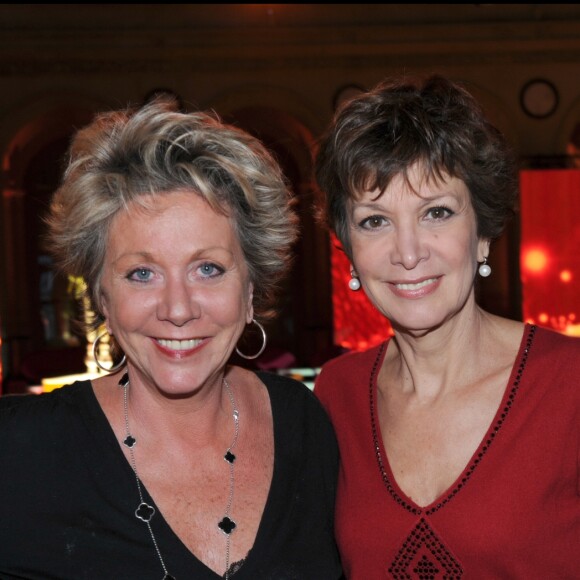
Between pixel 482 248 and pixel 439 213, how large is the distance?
0.22 metres

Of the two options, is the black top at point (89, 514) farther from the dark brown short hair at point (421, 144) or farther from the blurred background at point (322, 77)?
the blurred background at point (322, 77)

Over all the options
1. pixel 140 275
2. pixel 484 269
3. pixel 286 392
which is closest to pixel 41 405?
pixel 140 275

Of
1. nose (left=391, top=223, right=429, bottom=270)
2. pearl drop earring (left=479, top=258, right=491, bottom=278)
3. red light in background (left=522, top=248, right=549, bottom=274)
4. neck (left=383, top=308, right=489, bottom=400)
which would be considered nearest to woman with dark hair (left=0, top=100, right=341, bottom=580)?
nose (left=391, top=223, right=429, bottom=270)

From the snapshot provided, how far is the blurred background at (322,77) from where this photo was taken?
9742 mm

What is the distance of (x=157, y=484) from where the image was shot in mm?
1873

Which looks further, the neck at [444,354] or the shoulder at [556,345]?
the neck at [444,354]

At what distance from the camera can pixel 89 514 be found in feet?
5.88

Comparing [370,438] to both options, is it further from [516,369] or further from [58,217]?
[58,217]

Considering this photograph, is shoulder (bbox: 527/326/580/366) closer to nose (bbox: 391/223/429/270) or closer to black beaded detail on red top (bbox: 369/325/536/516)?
black beaded detail on red top (bbox: 369/325/536/516)

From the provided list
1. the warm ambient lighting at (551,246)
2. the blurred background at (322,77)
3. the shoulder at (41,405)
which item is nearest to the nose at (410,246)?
the shoulder at (41,405)

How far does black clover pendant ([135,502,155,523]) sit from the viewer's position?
5.94 feet

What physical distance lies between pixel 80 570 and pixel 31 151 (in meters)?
10.1

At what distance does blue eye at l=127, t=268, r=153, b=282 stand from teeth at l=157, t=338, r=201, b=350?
14 centimetres

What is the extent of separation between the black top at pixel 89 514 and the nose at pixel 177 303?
0.34 m
